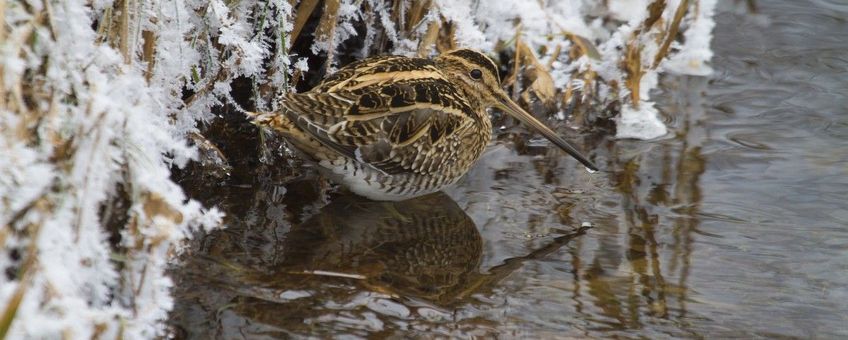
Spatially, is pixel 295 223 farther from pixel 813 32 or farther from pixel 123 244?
pixel 813 32

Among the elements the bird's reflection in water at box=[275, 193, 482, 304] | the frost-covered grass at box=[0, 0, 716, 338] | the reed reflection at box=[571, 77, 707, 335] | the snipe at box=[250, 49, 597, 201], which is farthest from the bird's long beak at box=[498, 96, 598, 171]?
the frost-covered grass at box=[0, 0, 716, 338]

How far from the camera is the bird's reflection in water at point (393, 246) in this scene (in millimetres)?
3797

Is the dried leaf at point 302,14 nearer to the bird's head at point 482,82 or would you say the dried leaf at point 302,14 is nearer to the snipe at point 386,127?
the snipe at point 386,127

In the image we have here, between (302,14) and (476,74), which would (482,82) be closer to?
(476,74)

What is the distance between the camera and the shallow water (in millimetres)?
3545

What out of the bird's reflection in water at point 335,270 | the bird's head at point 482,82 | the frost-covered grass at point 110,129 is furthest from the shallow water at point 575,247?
the frost-covered grass at point 110,129

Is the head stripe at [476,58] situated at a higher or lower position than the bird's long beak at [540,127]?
higher

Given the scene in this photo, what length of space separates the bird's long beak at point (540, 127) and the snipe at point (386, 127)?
279mm

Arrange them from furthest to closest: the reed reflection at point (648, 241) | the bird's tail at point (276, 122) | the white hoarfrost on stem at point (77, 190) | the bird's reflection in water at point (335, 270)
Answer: the bird's tail at point (276, 122)
the reed reflection at point (648, 241)
the bird's reflection in water at point (335, 270)
the white hoarfrost on stem at point (77, 190)

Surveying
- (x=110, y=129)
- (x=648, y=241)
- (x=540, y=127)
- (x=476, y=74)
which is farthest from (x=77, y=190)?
(x=540, y=127)

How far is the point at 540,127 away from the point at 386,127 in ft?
2.95

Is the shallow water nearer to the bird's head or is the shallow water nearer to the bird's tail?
the bird's head

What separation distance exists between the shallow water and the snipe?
0.17 m

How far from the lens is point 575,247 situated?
4.15 metres
